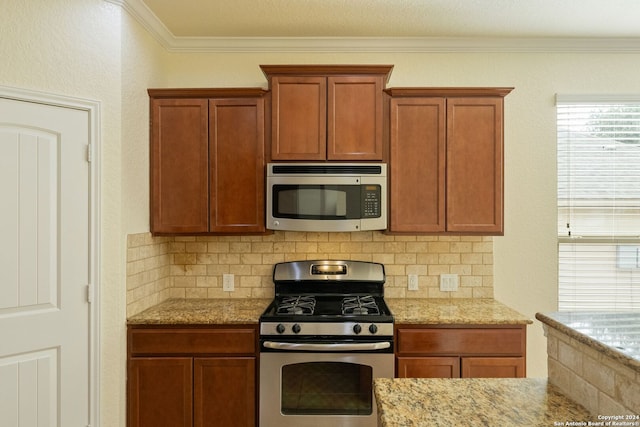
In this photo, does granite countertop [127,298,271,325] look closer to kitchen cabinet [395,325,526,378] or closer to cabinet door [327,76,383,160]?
kitchen cabinet [395,325,526,378]

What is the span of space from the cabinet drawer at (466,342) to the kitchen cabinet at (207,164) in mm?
1220

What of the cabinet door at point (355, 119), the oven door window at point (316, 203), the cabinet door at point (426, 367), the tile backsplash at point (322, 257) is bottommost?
the cabinet door at point (426, 367)

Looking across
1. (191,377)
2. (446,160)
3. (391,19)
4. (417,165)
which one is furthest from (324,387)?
(391,19)

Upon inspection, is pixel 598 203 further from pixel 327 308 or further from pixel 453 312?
pixel 327 308

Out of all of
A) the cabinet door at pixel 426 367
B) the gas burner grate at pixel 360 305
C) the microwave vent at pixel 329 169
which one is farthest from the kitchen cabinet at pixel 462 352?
the microwave vent at pixel 329 169

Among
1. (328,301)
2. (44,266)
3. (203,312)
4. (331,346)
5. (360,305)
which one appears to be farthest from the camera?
(328,301)

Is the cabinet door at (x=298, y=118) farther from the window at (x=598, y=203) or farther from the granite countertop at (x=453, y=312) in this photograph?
the window at (x=598, y=203)

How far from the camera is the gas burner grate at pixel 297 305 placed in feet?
8.64

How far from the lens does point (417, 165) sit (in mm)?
2811

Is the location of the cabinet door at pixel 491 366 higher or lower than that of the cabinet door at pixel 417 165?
lower

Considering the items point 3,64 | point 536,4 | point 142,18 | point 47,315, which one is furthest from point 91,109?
point 536,4

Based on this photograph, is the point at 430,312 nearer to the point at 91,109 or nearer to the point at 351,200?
the point at 351,200

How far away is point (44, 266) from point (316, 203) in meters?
1.57

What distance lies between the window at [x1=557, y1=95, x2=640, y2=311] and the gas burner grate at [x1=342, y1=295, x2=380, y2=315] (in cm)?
148
